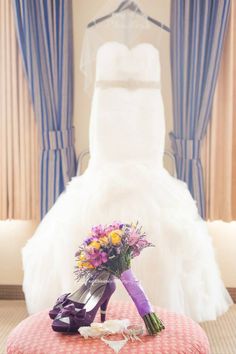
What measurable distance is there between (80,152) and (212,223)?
3.52 ft

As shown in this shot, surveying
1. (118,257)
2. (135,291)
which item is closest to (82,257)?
(118,257)

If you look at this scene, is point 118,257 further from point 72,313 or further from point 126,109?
point 126,109

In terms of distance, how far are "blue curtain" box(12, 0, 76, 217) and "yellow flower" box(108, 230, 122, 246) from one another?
5.95ft

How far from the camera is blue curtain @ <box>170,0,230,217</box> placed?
3.62 meters

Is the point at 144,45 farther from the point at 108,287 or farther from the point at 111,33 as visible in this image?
the point at 108,287

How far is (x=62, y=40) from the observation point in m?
3.71

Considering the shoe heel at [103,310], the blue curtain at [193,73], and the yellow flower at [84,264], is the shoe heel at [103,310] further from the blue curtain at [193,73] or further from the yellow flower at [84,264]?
the blue curtain at [193,73]

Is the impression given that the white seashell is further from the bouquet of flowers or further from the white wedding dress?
the white wedding dress

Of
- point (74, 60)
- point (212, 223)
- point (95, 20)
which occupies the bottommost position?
point (212, 223)

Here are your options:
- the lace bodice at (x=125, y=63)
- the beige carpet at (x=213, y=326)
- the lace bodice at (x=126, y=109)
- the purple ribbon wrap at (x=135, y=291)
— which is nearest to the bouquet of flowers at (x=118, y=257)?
the purple ribbon wrap at (x=135, y=291)

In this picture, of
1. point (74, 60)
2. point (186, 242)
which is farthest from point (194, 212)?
point (74, 60)

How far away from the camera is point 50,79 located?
374 cm

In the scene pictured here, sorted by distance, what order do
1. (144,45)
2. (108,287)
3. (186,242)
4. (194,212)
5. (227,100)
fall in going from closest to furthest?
(108,287) → (186,242) → (194,212) → (144,45) → (227,100)

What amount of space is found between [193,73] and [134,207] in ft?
3.88
